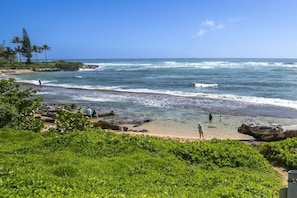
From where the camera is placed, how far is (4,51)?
91.1 metres

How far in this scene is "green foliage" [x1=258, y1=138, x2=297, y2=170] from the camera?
9.94m

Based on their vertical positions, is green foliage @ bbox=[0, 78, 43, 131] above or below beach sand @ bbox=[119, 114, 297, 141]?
above

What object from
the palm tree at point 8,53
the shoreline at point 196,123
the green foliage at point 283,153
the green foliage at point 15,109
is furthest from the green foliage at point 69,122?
the palm tree at point 8,53

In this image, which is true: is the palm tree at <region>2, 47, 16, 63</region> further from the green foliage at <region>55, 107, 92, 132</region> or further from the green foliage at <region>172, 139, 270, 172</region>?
the green foliage at <region>172, 139, 270, 172</region>

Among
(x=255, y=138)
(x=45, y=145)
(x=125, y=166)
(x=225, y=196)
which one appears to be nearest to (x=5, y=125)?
(x=45, y=145)

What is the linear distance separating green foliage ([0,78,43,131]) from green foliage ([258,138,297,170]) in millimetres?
9619

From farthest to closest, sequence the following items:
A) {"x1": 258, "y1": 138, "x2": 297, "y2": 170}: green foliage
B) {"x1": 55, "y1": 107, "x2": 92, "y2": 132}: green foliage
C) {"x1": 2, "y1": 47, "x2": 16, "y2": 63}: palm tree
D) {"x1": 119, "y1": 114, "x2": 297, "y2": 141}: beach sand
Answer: {"x1": 2, "y1": 47, "x2": 16, "y2": 63}: palm tree, {"x1": 119, "y1": 114, "x2": 297, "y2": 141}: beach sand, {"x1": 55, "y1": 107, "x2": 92, "y2": 132}: green foliage, {"x1": 258, "y1": 138, "x2": 297, "y2": 170}: green foliage

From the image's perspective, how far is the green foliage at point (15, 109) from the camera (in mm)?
13320

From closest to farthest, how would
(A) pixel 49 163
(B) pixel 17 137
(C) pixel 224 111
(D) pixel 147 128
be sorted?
(A) pixel 49 163, (B) pixel 17 137, (D) pixel 147 128, (C) pixel 224 111

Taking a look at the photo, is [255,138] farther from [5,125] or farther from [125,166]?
[5,125]

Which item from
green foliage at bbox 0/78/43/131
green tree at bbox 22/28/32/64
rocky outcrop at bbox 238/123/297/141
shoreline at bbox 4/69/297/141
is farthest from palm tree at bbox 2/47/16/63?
rocky outcrop at bbox 238/123/297/141

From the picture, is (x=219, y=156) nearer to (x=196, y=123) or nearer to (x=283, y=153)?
(x=283, y=153)

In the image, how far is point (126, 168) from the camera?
809 cm

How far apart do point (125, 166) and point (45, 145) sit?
11.3ft
